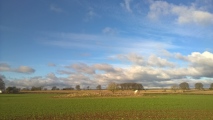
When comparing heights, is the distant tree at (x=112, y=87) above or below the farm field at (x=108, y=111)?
above

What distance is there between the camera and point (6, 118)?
27203 mm

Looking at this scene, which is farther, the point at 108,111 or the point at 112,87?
the point at 112,87

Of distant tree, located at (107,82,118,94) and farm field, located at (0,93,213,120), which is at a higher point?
distant tree, located at (107,82,118,94)

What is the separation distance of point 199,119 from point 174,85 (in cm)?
17130

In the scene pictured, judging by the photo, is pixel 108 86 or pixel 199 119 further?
pixel 108 86

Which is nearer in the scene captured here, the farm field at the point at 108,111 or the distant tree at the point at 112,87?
the farm field at the point at 108,111

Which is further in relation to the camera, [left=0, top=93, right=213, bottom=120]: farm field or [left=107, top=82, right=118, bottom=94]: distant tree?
[left=107, top=82, right=118, bottom=94]: distant tree

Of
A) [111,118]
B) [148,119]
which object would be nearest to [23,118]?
[111,118]

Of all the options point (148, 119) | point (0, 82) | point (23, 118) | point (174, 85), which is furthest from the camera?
point (174, 85)

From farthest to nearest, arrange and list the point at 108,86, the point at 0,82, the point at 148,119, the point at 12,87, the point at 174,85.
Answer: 1. the point at 174,85
2. the point at 0,82
3. the point at 12,87
4. the point at 108,86
5. the point at 148,119

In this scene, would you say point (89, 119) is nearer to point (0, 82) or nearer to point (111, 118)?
point (111, 118)

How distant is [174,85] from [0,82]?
13391 centimetres

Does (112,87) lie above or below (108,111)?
above

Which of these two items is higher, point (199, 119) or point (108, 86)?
point (108, 86)
